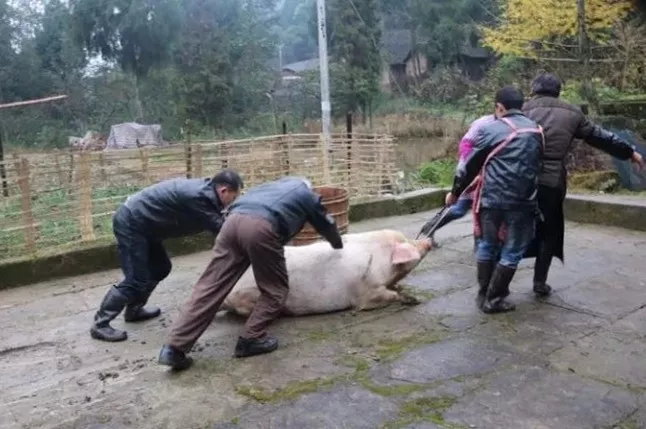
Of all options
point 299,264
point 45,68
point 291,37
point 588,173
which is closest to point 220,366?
point 299,264

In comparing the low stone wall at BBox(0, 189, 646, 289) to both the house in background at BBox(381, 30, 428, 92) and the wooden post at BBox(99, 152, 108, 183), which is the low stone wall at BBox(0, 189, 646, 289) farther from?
the house in background at BBox(381, 30, 428, 92)

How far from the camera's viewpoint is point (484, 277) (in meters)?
4.78

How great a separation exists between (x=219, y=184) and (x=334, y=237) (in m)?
0.87

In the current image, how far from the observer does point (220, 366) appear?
3.97 metres

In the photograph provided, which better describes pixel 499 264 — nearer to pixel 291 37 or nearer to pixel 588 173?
pixel 588 173

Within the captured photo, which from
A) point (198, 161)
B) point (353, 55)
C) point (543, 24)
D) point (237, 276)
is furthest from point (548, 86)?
point (353, 55)

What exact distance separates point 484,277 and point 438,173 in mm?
8165

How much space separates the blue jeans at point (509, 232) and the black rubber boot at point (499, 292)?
0.18 feet

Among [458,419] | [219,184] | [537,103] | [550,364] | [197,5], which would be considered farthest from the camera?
[197,5]

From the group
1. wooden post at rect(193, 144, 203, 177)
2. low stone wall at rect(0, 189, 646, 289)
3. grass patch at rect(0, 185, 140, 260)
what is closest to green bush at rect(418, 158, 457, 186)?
low stone wall at rect(0, 189, 646, 289)

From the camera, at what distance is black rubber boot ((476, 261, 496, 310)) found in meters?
4.73

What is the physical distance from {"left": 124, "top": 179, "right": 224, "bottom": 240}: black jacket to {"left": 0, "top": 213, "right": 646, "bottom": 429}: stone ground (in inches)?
29.4

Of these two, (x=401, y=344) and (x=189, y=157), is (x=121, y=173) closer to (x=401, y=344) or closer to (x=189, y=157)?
(x=189, y=157)

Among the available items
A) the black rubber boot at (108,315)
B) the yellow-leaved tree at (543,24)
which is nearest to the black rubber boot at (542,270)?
the black rubber boot at (108,315)
